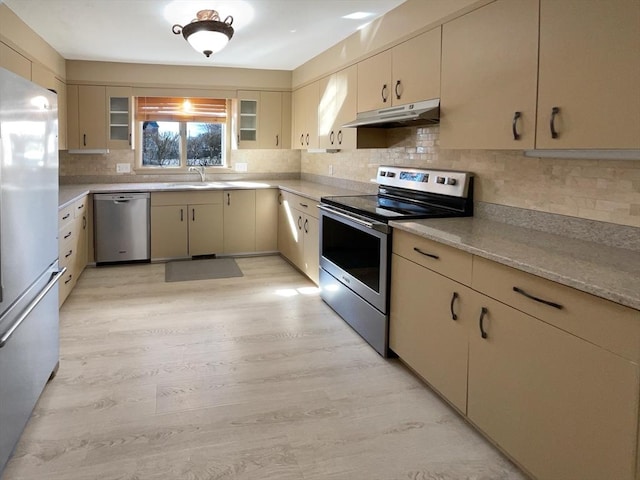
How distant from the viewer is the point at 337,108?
4.60 meters

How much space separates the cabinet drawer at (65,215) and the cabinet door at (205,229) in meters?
1.48

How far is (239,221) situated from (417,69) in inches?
128

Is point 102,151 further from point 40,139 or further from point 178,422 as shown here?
point 178,422

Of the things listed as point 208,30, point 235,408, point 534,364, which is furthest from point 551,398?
point 208,30

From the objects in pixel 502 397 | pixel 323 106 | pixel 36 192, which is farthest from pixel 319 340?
pixel 323 106

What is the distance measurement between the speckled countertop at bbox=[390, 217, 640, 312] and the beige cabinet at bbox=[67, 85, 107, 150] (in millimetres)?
4060

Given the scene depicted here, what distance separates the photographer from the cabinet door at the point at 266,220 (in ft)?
19.7

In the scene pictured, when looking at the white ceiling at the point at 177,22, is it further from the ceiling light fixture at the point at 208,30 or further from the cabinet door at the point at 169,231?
the cabinet door at the point at 169,231

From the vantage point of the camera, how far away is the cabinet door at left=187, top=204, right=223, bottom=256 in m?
Answer: 5.77

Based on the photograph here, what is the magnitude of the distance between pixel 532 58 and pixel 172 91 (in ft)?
14.9

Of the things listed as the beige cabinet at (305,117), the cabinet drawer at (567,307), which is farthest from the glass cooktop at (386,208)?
the beige cabinet at (305,117)

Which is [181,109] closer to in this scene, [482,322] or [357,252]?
[357,252]

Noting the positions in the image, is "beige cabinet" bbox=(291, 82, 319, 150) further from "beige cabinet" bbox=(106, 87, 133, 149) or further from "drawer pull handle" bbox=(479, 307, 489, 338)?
"drawer pull handle" bbox=(479, 307, 489, 338)

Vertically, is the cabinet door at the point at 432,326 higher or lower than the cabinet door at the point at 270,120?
lower
